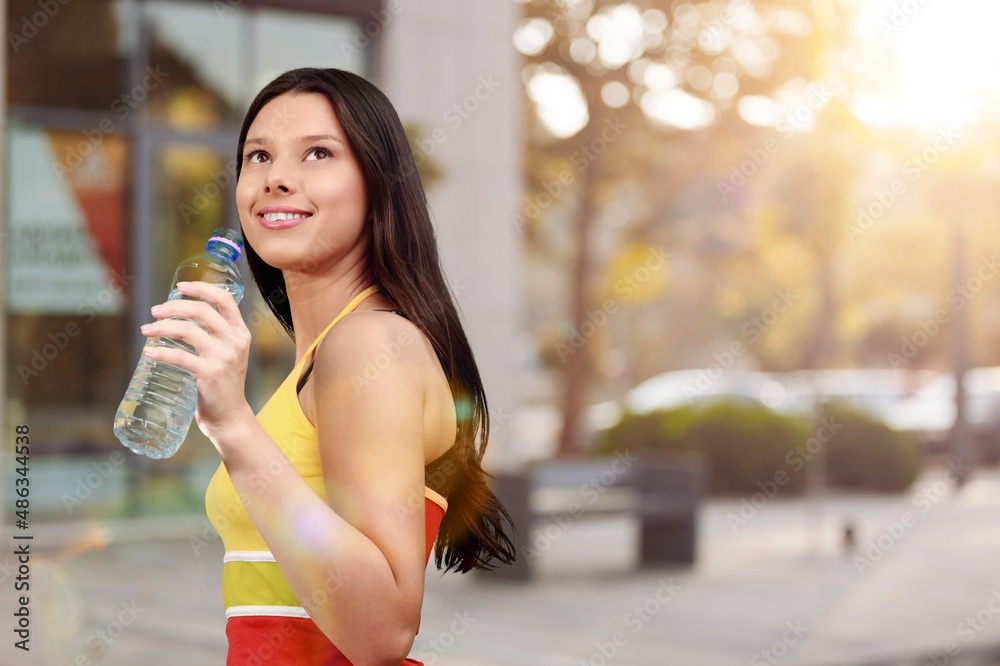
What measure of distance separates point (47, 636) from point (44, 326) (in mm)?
4644

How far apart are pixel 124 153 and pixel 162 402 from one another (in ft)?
34.4

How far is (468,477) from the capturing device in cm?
192

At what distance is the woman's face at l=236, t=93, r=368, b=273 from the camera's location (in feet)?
5.65

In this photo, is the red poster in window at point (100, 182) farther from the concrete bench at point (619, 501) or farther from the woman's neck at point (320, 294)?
the woman's neck at point (320, 294)

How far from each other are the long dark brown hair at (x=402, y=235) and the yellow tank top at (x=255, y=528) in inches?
2.7

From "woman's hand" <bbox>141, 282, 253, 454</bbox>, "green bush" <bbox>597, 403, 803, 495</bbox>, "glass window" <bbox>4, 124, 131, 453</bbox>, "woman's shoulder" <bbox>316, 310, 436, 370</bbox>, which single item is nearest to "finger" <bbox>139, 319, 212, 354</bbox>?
"woman's hand" <bbox>141, 282, 253, 454</bbox>

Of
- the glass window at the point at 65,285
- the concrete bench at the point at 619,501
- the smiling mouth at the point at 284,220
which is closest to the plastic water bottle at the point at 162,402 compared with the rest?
the smiling mouth at the point at 284,220

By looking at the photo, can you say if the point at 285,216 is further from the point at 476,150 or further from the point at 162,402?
the point at 476,150

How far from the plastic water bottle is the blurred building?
8.94 m

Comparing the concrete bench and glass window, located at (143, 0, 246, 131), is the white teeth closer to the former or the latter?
the concrete bench

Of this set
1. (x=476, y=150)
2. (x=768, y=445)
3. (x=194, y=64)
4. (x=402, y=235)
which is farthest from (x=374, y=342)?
(x=768, y=445)

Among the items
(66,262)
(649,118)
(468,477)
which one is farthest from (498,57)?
(468,477)

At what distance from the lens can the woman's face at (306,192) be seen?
5.65ft

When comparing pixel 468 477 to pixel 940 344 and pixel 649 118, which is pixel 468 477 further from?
pixel 940 344
